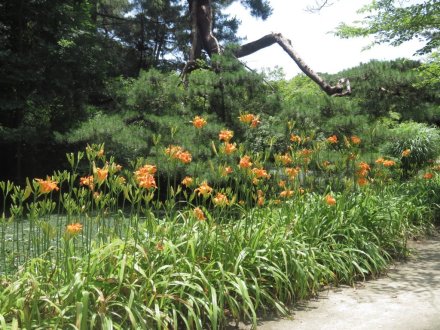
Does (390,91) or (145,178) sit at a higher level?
(390,91)

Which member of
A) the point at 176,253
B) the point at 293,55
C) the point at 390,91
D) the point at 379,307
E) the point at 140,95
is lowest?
the point at 379,307

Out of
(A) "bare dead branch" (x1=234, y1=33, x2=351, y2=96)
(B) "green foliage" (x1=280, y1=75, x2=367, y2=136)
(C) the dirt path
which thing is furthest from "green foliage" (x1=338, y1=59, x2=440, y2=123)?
(C) the dirt path

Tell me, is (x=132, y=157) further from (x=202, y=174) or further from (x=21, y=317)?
(x=21, y=317)

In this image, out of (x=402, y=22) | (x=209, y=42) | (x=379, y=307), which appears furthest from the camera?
(x=209, y=42)

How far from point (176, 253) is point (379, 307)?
134 cm

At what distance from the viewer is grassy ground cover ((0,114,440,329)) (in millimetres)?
2252

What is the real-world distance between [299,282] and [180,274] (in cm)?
92

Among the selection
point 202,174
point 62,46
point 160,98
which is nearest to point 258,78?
point 160,98

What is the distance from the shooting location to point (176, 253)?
2793 mm

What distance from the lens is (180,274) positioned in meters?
2.55

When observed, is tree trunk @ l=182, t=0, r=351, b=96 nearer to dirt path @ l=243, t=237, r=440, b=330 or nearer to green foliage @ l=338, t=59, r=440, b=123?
green foliage @ l=338, t=59, r=440, b=123

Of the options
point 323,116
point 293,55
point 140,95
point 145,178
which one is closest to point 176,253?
point 145,178

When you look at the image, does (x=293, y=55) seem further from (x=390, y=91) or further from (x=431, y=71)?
(x=431, y=71)

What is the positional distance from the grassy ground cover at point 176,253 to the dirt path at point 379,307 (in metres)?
0.13
